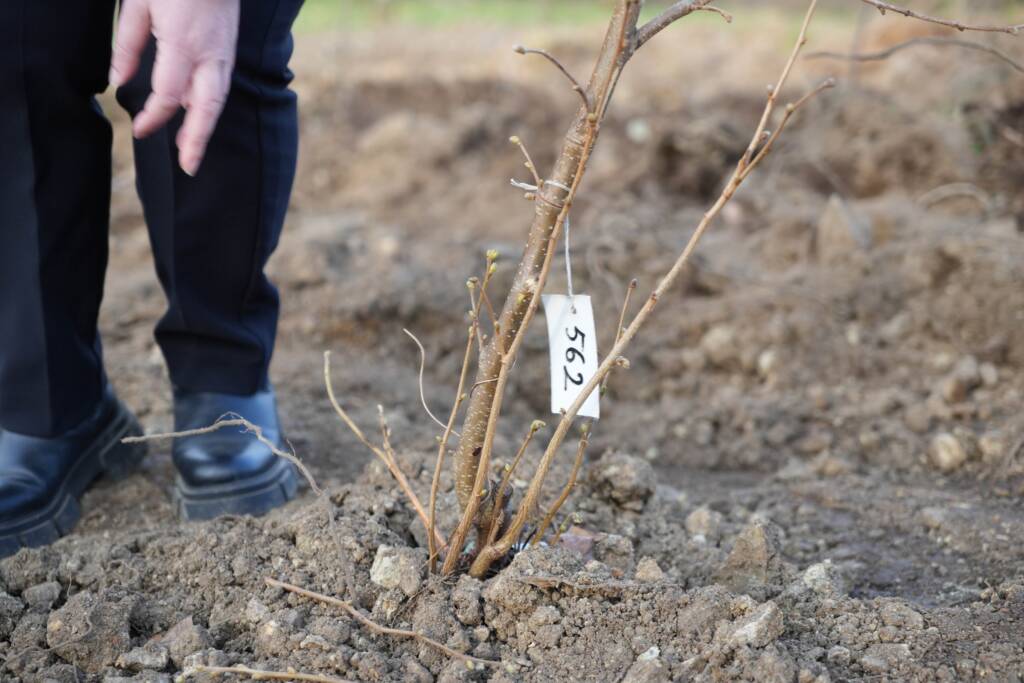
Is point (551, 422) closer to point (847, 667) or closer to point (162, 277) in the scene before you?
point (162, 277)

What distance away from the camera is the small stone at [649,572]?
1.47 meters

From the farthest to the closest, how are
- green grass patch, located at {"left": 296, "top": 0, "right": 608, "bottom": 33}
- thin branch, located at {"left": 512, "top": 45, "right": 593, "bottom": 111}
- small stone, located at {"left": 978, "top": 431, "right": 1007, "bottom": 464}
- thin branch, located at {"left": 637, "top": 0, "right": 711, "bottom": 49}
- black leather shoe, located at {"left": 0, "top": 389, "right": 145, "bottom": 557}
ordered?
green grass patch, located at {"left": 296, "top": 0, "right": 608, "bottom": 33} < small stone, located at {"left": 978, "top": 431, "right": 1007, "bottom": 464} < black leather shoe, located at {"left": 0, "top": 389, "right": 145, "bottom": 557} < thin branch, located at {"left": 637, "top": 0, "right": 711, "bottom": 49} < thin branch, located at {"left": 512, "top": 45, "right": 593, "bottom": 111}

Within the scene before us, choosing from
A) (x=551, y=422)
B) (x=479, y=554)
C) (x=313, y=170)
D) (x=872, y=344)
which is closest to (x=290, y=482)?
(x=479, y=554)

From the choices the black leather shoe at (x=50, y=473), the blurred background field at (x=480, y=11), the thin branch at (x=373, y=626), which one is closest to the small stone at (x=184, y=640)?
the thin branch at (x=373, y=626)

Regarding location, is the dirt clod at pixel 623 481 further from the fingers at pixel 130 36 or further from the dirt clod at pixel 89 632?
the fingers at pixel 130 36

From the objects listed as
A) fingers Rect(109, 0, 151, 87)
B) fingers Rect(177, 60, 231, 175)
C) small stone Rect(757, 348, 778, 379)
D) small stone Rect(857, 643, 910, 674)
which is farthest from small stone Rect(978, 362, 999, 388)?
fingers Rect(109, 0, 151, 87)

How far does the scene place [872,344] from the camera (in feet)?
9.16

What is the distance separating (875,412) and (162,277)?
1778 mm

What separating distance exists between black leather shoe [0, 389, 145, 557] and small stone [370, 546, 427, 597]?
2.32ft

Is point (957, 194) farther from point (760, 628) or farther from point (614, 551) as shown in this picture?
point (760, 628)

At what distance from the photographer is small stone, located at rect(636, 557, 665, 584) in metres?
1.47

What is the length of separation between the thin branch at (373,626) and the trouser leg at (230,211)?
58 centimetres

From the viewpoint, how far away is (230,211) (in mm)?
1736

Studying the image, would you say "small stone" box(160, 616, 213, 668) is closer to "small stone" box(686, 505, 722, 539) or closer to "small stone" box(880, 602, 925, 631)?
"small stone" box(686, 505, 722, 539)
